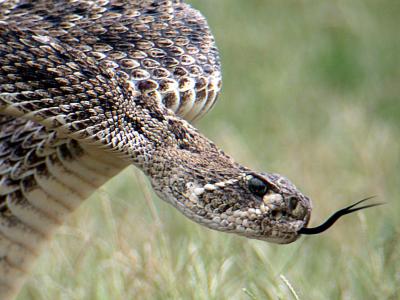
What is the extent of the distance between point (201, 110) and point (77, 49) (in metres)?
0.58

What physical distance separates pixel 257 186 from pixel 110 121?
0.64m

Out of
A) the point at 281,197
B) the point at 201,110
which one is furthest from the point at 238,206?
the point at 201,110

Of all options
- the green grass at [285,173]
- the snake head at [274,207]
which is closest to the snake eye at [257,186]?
the snake head at [274,207]

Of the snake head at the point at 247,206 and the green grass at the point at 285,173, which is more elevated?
the snake head at the point at 247,206

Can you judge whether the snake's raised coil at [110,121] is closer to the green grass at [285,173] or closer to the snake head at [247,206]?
the snake head at [247,206]

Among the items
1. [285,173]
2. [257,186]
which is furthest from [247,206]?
[285,173]

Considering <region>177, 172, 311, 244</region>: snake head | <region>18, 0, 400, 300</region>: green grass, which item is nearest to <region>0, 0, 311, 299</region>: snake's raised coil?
<region>177, 172, 311, 244</region>: snake head

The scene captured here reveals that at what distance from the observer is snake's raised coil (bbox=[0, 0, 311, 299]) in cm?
432

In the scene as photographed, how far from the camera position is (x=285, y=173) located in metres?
7.33

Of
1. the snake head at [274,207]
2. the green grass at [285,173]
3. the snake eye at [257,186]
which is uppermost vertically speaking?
the snake eye at [257,186]

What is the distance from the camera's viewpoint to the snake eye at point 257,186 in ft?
14.2

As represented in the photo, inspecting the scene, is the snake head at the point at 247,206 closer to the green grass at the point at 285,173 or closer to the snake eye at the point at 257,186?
the snake eye at the point at 257,186

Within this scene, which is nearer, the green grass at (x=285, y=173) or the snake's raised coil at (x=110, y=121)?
the snake's raised coil at (x=110, y=121)

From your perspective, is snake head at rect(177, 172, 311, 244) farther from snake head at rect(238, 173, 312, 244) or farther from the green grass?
the green grass
